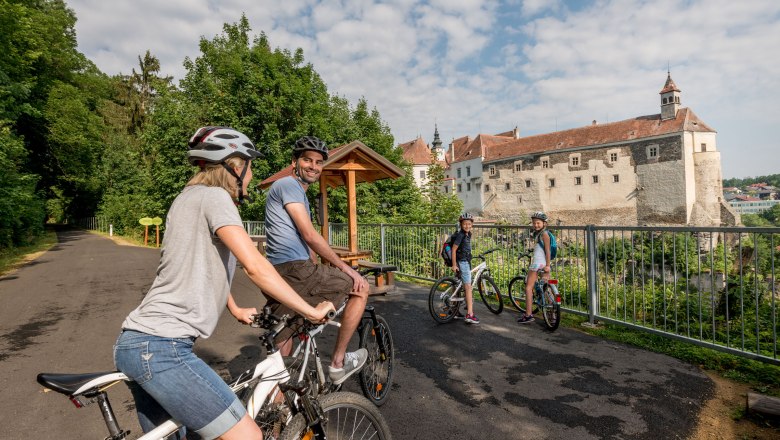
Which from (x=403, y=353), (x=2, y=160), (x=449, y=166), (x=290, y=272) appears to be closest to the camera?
(x=290, y=272)

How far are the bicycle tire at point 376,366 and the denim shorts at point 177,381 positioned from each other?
220cm

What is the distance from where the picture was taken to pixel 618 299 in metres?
6.48

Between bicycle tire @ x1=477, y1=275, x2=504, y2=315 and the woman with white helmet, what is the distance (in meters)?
6.08

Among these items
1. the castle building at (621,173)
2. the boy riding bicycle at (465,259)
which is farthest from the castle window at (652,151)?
the boy riding bicycle at (465,259)

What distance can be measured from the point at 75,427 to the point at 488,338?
15.8ft

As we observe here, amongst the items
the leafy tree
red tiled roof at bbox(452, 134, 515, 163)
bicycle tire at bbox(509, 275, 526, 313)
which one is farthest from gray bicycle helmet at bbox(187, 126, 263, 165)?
red tiled roof at bbox(452, 134, 515, 163)

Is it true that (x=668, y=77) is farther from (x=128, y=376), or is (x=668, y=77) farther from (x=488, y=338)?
(x=128, y=376)

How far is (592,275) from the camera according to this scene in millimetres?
6617

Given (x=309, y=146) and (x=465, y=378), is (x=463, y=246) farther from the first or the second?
(x=309, y=146)

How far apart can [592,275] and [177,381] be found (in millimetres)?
6347

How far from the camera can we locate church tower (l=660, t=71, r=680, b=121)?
60.5 meters

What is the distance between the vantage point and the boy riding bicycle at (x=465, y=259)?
22.5ft

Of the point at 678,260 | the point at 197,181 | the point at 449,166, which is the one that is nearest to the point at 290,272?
the point at 197,181

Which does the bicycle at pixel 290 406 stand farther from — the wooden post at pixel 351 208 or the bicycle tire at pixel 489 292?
the wooden post at pixel 351 208
